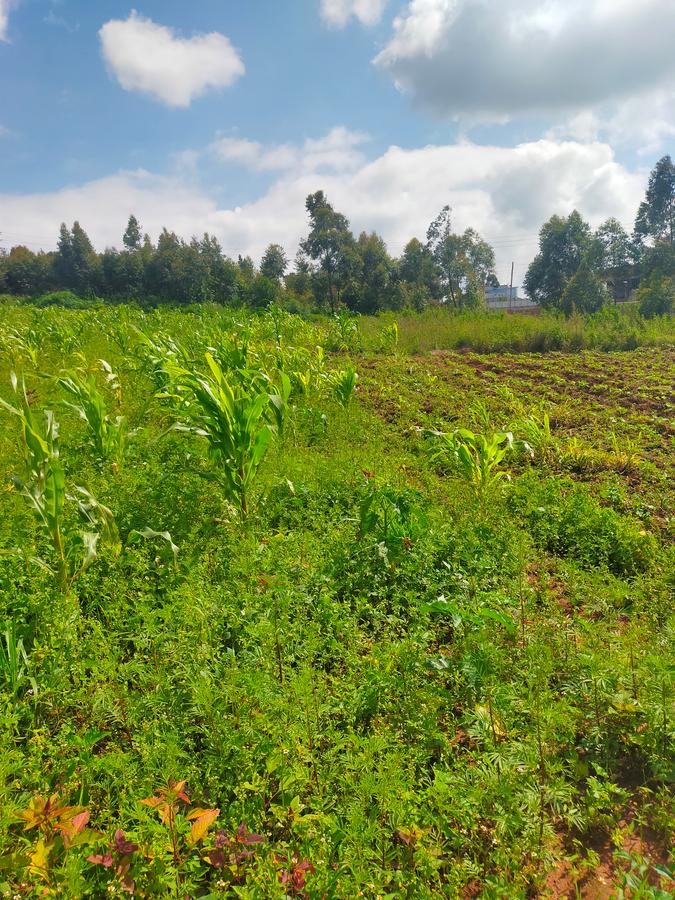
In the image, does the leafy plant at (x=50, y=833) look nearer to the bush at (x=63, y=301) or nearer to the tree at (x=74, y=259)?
the bush at (x=63, y=301)

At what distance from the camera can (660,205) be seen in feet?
115

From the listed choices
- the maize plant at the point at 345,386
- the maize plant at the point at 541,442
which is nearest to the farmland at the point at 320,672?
the maize plant at the point at 541,442

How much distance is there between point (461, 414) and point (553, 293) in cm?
3175

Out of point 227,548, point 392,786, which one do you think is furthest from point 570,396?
point 392,786

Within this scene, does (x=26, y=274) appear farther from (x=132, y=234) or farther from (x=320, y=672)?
(x=320, y=672)

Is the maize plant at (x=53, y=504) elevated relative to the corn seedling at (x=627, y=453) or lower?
elevated

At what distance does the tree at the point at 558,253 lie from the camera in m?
31.7

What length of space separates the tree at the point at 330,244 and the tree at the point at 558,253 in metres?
13.9

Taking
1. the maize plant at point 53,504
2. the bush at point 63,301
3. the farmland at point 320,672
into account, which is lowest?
the farmland at point 320,672

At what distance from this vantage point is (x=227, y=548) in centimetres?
289

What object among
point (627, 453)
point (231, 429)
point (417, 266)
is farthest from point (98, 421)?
point (417, 266)

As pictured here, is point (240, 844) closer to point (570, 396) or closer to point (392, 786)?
point (392, 786)

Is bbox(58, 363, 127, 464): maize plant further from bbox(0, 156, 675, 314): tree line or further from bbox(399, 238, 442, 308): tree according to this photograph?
bbox(399, 238, 442, 308): tree

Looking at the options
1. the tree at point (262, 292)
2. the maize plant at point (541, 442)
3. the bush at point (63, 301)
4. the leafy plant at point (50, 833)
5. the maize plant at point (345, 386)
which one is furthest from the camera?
the tree at point (262, 292)
